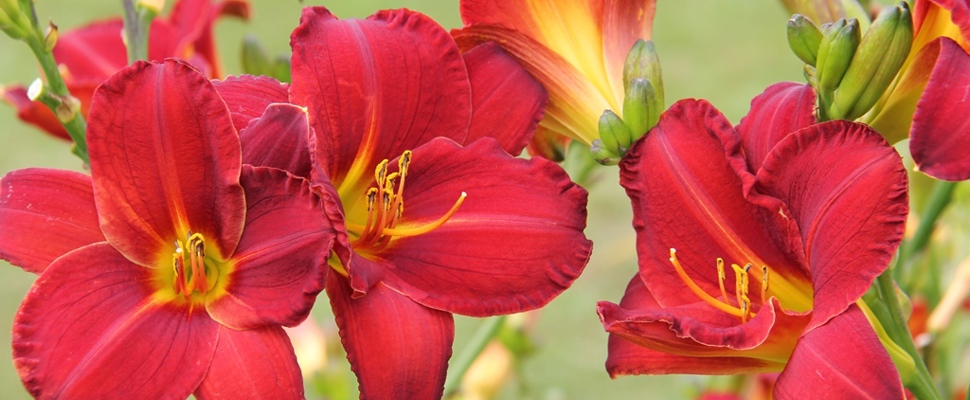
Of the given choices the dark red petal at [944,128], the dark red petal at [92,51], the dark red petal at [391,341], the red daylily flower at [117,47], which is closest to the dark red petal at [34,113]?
the red daylily flower at [117,47]

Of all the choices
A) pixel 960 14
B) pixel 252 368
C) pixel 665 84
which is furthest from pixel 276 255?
pixel 665 84

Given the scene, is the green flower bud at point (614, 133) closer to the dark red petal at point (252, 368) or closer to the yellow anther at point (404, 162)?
the yellow anther at point (404, 162)

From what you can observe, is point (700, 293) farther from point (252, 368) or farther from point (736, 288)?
point (252, 368)

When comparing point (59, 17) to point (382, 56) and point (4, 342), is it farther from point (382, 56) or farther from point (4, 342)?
point (382, 56)

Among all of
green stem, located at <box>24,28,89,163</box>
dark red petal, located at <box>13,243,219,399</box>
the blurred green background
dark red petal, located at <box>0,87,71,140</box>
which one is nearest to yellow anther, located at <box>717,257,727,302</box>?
dark red petal, located at <box>13,243,219,399</box>

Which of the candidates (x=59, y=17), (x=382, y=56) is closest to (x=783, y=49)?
(x=59, y=17)

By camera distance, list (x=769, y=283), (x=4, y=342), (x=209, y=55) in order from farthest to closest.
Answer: (x=4, y=342)
(x=209, y=55)
(x=769, y=283)
